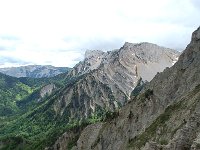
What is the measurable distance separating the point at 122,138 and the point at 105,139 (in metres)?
14.5

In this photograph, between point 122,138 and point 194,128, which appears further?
point 122,138

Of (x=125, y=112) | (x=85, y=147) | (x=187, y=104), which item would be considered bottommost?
(x=85, y=147)

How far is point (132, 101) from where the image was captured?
178m

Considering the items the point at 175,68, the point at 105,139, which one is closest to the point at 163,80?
the point at 175,68

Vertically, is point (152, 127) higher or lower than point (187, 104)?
lower

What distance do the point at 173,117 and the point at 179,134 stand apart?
1541 inches

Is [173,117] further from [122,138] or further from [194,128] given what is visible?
[122,138]

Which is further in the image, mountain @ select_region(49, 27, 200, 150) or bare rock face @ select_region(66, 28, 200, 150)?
bare rock face @ select_region(66, 28, 200, 150)

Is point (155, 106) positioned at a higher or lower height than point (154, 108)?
higher

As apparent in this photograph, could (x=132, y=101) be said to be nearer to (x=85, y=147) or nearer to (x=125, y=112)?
(x=125, y=112)

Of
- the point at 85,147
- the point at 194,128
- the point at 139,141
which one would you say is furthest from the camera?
the point at 85,147

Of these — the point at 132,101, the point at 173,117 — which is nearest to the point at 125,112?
the point at 132,101

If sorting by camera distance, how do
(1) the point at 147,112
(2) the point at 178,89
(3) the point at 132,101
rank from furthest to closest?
(3) the point at 132,101
(1) the point at 147,112
(2) the point at 178,89

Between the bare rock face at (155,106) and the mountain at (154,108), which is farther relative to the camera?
the bare rock face at (155,106)
